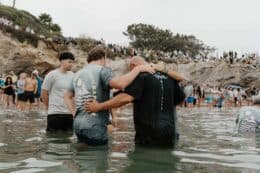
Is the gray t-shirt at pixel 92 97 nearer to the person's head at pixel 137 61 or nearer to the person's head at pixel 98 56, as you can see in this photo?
the person's head at pixel 98 56

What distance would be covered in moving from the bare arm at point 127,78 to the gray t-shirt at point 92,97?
0.21 metres

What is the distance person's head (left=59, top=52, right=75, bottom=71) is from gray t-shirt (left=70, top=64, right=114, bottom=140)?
1756 millimetres

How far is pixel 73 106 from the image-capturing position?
768 cm

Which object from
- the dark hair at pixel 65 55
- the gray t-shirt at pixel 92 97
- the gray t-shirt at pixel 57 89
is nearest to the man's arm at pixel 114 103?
the gray t-shirt at pixel 92 97

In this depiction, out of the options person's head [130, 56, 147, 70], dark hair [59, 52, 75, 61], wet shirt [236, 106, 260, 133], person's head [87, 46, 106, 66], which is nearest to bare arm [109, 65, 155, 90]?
person's head [130, 56, 147, 70]

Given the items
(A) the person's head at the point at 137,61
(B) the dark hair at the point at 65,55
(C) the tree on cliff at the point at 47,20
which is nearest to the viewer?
(A) the person's head at the point at 137,61

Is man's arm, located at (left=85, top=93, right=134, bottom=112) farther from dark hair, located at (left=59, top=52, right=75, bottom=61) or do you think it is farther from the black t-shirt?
dark hair, located at (left=59, top=52, right=75, bottom=61)

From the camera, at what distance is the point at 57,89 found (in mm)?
8938

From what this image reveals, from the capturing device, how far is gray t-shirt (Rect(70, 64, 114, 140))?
703cm

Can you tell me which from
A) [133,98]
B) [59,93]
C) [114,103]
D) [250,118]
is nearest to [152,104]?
[133,98]

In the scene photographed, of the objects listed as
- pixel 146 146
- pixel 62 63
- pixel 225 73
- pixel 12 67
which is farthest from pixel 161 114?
pixel 225 73

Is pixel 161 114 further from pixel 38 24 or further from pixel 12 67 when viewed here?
pixel 38 24

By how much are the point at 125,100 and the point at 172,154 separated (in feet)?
3.25

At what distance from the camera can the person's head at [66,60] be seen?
8891 mm
